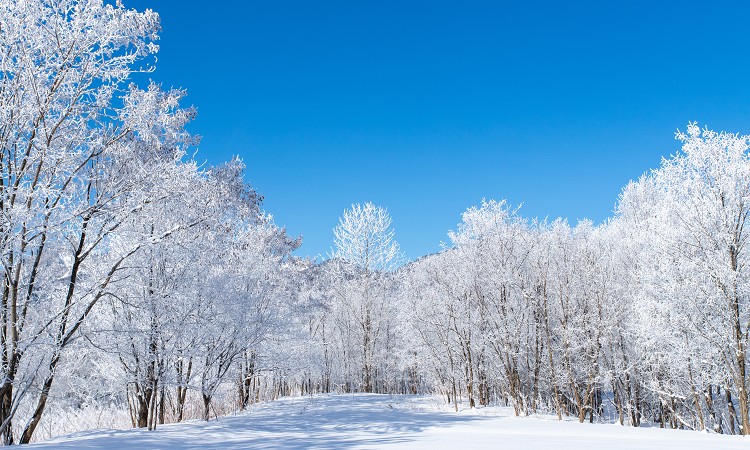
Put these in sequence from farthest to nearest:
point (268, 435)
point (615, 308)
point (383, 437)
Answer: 1. point (615, 308)
2. point (268, 435)
3. point (383, 437)

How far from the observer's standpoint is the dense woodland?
925cm

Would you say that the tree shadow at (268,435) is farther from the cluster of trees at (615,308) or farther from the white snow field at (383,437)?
the cluster of trees at (615,308)

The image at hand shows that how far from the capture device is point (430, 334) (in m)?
27.7

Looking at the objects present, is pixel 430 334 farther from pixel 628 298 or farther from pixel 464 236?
pixel 628 298

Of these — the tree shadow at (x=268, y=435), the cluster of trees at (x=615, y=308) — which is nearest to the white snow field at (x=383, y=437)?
the tree shadow at (x=268, y=435)

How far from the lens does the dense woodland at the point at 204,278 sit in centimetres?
925

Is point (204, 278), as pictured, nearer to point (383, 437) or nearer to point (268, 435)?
point (268, 435)

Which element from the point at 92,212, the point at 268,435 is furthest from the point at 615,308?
the point at 92,212

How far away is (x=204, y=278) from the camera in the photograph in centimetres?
1448

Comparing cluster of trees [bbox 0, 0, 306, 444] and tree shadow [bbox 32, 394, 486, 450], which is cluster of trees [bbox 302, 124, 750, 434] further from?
cluster of trees [bbox 0, 0, 306, 444]

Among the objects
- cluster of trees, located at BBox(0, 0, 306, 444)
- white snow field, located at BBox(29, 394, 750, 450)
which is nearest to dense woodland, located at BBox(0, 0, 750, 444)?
cluster of trees, located at BBox(0, 0, 306, 444)

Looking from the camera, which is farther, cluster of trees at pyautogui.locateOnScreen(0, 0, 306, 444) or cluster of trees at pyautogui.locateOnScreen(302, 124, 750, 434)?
cluster of trees at pyautogui.locateOnScreen(302, 124, 750, 434)

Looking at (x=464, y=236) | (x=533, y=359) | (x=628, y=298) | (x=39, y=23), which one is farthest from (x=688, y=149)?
(x=39, y=23)

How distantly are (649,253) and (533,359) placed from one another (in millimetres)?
8211
